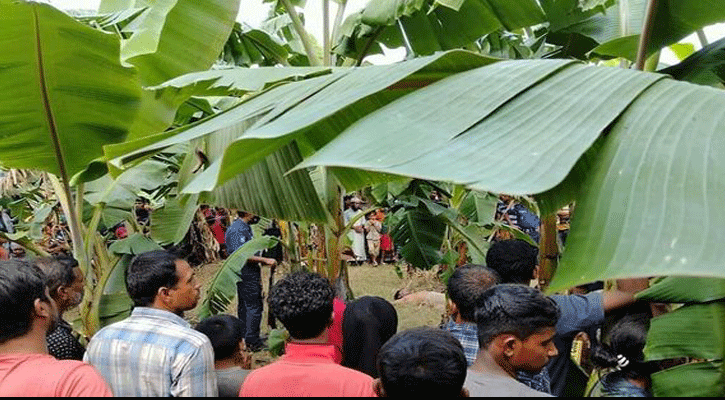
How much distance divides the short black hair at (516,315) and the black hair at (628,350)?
0.21 metres

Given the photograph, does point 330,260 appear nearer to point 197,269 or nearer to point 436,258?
point 436,258

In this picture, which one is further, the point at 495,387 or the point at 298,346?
the point at 298,346

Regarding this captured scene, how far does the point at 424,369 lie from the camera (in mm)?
1353

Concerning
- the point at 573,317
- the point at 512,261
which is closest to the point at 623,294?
the point at 573,317

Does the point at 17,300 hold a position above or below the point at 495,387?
above

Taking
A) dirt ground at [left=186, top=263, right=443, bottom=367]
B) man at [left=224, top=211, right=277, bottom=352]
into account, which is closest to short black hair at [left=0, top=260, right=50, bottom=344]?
dirt ground at [left=186, top=263, right=443, bottom=367]

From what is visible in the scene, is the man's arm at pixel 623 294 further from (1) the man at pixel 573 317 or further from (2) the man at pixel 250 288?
(2) the man at pixel 250 288

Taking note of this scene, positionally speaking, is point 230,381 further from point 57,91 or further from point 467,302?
point 57,91

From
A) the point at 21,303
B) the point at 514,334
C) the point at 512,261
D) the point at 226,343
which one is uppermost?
the point at 21,303

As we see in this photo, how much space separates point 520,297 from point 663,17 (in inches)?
32.7

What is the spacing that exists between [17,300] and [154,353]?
39 cm

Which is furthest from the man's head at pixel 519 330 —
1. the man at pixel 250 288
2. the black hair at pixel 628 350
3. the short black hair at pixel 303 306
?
the man at pixel 250 288

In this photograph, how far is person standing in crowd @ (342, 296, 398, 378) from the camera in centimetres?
254

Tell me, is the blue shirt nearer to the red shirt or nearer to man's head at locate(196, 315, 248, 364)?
man's head at locate(196, 315, 248, 364)
